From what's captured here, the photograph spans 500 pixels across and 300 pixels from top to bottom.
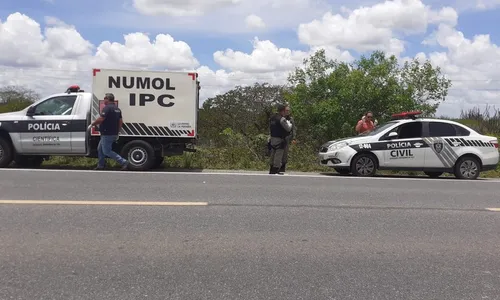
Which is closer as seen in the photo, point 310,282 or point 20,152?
point 310,282

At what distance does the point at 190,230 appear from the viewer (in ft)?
19.2

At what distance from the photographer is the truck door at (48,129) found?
11.9m

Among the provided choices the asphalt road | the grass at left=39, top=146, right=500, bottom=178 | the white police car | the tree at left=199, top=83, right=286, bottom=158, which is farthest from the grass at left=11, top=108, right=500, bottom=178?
the tree at left=199, top=83, right=286, bottom=158

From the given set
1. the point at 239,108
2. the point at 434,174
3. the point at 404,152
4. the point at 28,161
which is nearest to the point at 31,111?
the point at 28,161

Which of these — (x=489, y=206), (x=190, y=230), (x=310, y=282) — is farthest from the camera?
(x=489, y=206)

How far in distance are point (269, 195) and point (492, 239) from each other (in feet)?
11.9

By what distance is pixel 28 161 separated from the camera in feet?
42.0

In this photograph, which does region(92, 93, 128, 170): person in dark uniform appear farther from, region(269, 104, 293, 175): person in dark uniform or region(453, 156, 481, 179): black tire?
region(453, 156, 481, 179): black tire

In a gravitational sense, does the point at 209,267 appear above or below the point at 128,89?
below

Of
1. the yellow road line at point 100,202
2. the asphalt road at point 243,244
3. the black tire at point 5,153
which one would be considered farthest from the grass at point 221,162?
the yellow road line at point 100,202

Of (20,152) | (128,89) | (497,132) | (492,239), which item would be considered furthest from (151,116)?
(497,132)

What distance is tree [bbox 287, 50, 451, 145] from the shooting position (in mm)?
17250

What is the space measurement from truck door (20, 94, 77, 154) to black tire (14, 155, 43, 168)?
60cm

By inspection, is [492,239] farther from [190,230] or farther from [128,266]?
[128,266]
